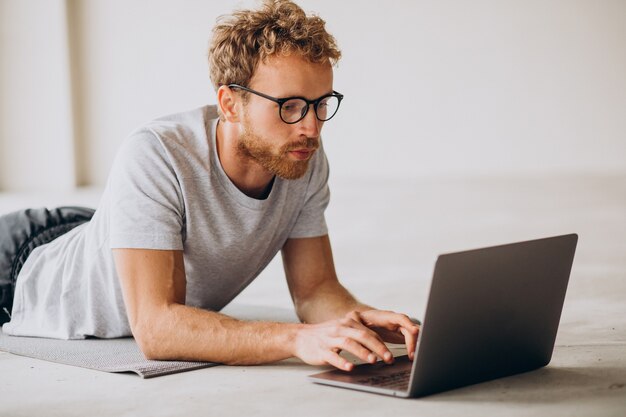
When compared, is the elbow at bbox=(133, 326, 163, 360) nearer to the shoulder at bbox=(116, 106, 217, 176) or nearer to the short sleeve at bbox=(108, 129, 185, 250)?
the short sleeve at bbox=(108, 129, 185, 250)

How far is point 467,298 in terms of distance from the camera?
1925 mm

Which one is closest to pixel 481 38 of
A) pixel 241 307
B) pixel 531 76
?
pixel 531 76

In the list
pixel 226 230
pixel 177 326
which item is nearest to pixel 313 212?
pixel 226 230

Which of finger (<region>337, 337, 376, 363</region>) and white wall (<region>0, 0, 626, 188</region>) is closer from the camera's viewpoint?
finger (<region>337, 337, 376, 363</region>)

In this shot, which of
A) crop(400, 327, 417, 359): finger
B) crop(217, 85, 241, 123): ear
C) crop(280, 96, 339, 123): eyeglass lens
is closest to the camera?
crop(400, 327, 417, 359): finger

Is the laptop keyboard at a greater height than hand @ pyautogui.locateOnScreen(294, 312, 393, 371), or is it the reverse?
hand @ pyautogui.locateOnScreen(294, 312, 393, 371)

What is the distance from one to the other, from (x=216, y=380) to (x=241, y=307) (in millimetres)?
1245

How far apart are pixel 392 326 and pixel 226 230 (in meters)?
0.58

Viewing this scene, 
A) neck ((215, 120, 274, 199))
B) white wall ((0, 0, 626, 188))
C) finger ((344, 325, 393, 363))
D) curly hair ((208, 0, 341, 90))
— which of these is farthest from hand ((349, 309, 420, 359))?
white wall ((0, 0, 626, 188))

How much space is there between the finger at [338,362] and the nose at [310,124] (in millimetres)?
577

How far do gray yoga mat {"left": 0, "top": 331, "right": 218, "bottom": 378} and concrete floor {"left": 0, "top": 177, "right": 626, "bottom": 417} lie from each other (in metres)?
0.03

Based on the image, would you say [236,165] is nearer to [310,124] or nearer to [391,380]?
[310,124]

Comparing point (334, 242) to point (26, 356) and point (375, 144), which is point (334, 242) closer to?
point (26, 356)

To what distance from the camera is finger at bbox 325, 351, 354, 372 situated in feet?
6.88
